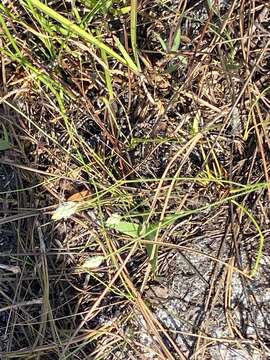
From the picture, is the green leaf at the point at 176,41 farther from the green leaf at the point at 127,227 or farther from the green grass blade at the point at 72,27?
the green leaf at the point at 127,227

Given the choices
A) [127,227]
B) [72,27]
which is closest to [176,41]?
[72,27]

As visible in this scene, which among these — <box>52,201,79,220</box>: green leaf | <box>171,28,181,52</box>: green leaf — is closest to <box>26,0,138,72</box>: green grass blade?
<box>171,28,181,52</box>: green leaf

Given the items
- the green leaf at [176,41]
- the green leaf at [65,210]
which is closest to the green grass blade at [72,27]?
the green leaf at [176,41]

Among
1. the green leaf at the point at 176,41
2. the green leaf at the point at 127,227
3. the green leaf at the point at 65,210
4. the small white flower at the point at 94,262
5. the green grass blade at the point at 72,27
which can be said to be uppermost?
the green grass blade at the point at 72,27

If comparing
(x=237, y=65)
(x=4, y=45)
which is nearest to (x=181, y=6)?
(x=237, y=65)

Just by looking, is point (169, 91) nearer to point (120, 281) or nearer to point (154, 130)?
point (154, 130)

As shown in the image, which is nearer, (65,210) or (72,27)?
(72,27)

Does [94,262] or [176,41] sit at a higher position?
[176,41]

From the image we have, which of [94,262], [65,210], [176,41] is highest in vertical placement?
[176,41]

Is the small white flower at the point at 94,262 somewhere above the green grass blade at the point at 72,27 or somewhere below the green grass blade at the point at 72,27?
below

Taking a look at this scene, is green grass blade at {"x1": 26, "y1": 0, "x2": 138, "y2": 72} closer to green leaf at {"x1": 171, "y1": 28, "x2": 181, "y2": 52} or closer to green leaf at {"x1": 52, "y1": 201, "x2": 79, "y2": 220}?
green leaf at {"x1": 171, "y1": 28, "x2": 181, "y2": 52}

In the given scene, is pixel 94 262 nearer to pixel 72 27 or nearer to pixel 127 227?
pixel 127 227
